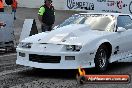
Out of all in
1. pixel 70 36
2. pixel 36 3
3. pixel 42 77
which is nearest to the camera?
pixel 42 77

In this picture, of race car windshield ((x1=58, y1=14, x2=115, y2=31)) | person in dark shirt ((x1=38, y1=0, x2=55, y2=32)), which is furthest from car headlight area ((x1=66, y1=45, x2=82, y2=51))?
person in dark shirt ((x1=38, y1=0, x2=55, y2=32))

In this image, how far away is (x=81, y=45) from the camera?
9.03m

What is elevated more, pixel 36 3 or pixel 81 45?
pixel 81 45

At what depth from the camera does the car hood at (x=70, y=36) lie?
9.28 meters

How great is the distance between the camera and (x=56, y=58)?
9.07 m

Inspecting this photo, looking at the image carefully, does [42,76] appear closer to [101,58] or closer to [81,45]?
[81,45]

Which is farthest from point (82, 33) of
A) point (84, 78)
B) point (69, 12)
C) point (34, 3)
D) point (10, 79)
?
point (34, 3)

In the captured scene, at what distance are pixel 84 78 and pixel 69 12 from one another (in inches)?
875

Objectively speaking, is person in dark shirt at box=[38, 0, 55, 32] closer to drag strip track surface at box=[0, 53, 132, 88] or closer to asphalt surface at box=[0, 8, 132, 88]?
asphalt surface at box=[0, 8, 132, 88]

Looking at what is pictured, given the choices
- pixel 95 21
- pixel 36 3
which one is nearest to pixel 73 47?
pixel 95 21

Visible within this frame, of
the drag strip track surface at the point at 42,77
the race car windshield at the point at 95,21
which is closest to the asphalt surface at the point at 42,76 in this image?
the drag strip track surface at the point at 42,77

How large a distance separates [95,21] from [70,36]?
1.28 meters

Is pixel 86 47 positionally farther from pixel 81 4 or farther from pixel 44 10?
pixel 81 4

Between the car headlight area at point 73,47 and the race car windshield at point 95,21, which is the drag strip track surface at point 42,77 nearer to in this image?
the car headlight area at point 73,47
